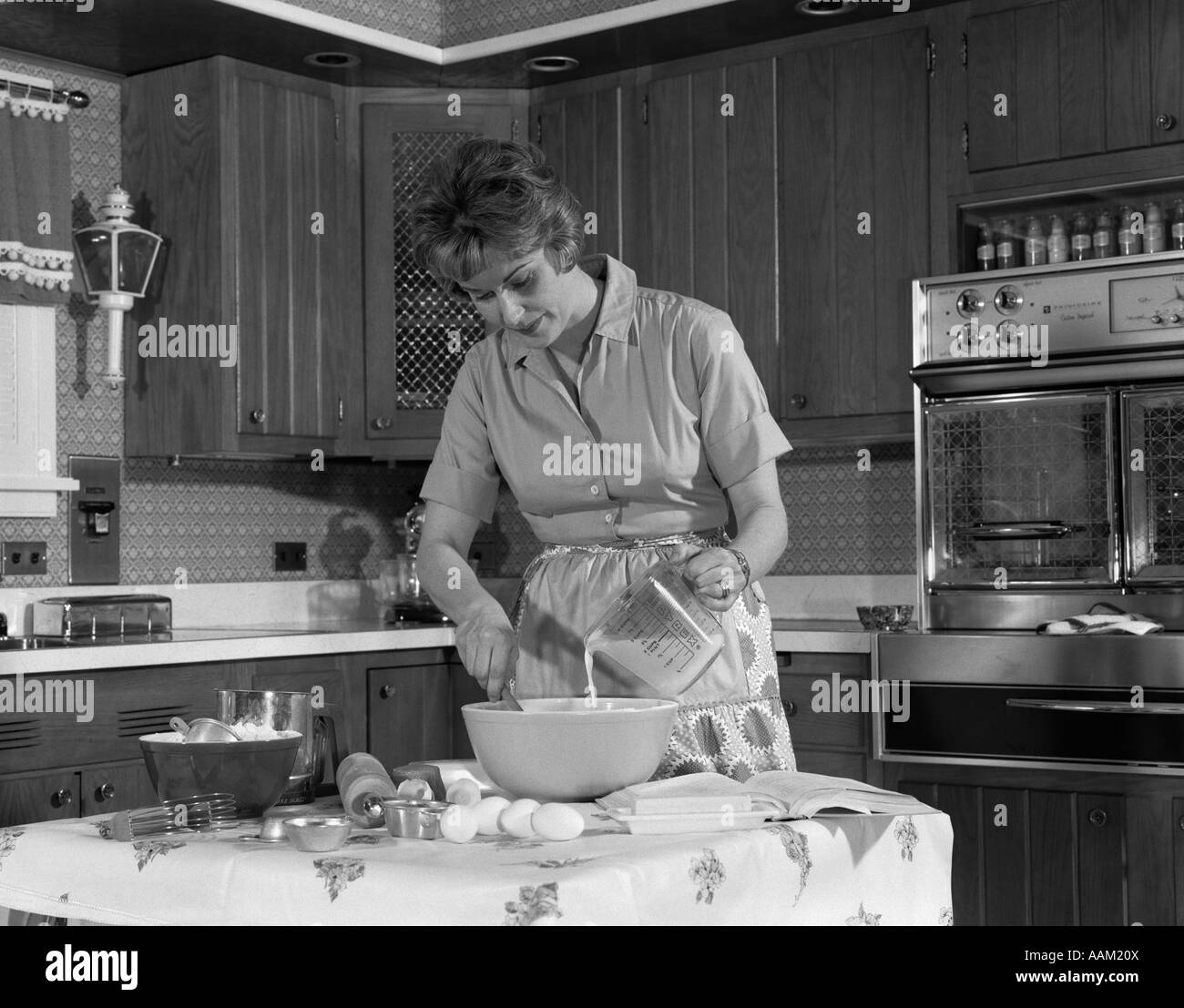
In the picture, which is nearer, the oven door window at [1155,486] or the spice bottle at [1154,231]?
the oven door window at [1155,486]

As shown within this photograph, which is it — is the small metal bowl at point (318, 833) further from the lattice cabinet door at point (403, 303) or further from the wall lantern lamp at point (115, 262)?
the lattice cabinet door at point (403, 303)

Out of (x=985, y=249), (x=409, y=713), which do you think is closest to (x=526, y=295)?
(x=985, y=249)

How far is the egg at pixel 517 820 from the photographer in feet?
4.53

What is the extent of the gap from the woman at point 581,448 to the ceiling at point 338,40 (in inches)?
76.6

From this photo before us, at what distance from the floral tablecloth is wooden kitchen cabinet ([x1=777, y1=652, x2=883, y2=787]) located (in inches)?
75.0

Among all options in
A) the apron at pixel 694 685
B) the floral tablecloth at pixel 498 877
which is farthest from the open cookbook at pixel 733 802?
the apron at pixel 694 685

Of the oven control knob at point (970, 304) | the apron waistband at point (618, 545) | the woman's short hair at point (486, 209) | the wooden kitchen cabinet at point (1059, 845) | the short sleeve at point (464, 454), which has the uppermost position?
the oven control knob at point (970, 304)

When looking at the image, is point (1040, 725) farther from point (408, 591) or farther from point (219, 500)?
point (219, 500)

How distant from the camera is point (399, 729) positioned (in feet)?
12.6

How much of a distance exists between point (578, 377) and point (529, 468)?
5.4 inches

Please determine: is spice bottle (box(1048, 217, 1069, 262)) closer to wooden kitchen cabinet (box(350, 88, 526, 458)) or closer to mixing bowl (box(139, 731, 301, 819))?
wooden kitchen cabinet (box(350, 88, 526, 458))

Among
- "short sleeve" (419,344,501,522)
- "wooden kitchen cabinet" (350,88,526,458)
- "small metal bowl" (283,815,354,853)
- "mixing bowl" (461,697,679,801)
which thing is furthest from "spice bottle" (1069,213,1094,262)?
"small metal bowl" (283,815,354,853)

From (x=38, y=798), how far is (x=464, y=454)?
142cm
